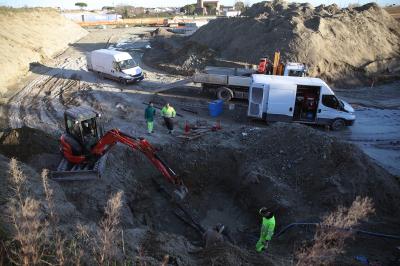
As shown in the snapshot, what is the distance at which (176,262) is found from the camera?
675cm

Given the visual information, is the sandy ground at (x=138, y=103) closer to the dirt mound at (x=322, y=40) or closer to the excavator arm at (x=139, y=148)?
the dirt mound at (x=322, y=40)

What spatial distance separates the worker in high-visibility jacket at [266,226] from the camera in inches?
322

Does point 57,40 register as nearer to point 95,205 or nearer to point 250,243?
point 95,205

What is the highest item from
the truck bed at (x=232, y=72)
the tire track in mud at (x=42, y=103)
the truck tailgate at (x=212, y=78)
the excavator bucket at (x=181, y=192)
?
the truck bed at (x=232, y=72)

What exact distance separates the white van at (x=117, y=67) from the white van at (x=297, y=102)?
31.3 ft

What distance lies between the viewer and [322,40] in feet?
84.1

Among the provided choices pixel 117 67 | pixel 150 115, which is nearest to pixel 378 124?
pixel 150 115

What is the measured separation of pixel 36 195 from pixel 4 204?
108 centimetres

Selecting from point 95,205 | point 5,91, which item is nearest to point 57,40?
point 5,91

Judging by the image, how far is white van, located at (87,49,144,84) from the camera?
74.3 feet

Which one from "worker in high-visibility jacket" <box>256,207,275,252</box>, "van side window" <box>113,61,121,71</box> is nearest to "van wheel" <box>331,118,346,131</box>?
"worker in high-visibility jacket" <box>256,207,275,252</box>

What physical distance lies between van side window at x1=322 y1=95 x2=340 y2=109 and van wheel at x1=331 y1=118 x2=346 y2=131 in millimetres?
713

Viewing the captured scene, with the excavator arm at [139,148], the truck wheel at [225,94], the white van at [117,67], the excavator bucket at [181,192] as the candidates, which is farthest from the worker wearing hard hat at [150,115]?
the white van at [117,67]

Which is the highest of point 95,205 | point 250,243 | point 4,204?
point 4,204
